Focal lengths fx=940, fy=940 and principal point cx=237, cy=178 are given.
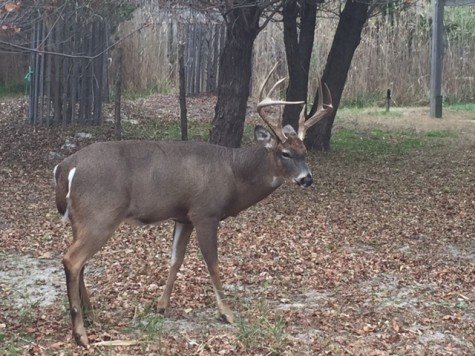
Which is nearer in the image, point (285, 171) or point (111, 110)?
point (285, 171)

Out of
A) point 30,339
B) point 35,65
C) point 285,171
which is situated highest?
point 35,65

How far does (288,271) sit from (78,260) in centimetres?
253

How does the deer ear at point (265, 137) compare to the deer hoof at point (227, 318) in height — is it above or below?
above

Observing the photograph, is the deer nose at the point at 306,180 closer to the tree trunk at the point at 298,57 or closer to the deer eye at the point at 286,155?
the deer eye at the point at 286,155

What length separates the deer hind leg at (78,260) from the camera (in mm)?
6105

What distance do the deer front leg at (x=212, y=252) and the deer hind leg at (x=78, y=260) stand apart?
0.73m

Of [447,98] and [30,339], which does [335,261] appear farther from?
[447,98]

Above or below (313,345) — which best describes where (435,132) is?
above

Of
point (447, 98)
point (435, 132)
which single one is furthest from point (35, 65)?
point (447, 98)

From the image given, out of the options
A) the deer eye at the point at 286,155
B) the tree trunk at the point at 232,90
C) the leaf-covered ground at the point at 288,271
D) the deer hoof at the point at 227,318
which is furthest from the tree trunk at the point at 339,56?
the deer hoof at the point at 227,318

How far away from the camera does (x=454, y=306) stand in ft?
23.7

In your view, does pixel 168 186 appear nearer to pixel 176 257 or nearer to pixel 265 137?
pixel 176 257

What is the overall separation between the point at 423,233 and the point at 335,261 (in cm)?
167

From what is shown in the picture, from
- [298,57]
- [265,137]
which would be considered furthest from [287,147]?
[298,57]
